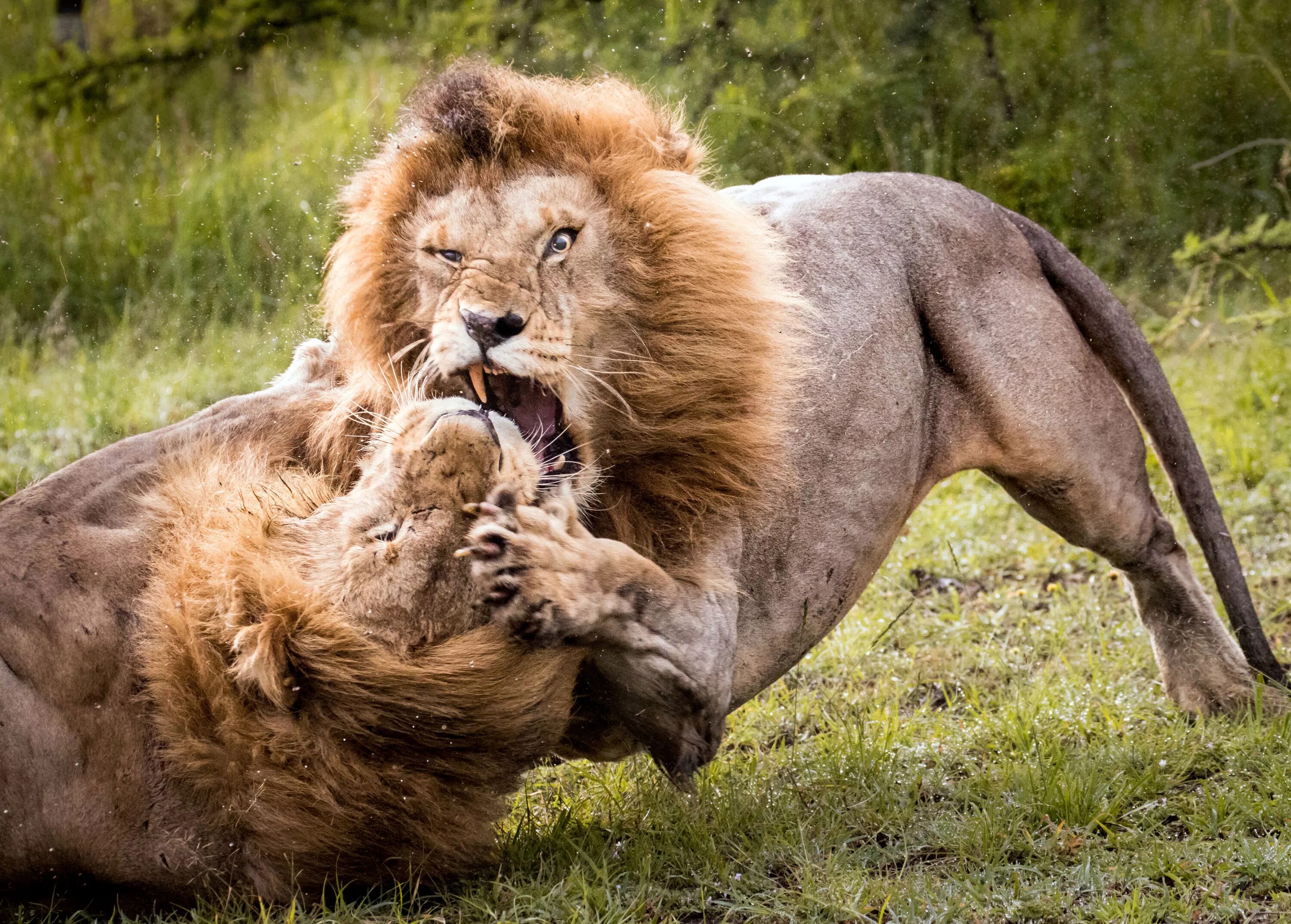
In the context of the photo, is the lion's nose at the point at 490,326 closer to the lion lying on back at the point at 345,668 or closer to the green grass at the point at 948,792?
the lion lying on back at the point at 345,668

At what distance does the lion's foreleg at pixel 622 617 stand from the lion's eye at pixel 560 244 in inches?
15.8

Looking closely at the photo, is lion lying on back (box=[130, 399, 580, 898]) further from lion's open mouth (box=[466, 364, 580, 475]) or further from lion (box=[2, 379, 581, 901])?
lion's open mouth (box=[466, 364, 580, 475])

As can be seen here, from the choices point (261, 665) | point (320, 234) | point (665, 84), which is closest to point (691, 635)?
point (261, 665)

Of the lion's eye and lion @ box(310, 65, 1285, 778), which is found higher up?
the lion's eye

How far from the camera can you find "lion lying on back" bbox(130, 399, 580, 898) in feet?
7.17

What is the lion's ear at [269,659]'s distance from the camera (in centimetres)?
216

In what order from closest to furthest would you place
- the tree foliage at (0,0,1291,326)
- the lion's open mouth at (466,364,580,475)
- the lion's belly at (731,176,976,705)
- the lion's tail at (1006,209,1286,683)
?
the lion's open mouth at (466,364,580,475), the lion's belly at (731,176,976,705), the lion's tail at (1006,209,1286,683), the tree foliage at (0,0,1291,326)

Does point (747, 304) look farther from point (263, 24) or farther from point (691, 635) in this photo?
point (263, 24)

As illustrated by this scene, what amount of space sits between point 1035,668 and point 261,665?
2.39 m

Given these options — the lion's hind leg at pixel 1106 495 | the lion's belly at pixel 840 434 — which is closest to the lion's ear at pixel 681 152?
the lion's belly at pixel 840 434

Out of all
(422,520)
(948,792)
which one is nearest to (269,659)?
(422,520)

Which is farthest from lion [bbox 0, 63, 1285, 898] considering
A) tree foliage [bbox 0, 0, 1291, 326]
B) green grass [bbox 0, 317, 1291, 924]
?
tree foliage [bbox 0, 0, 1291, 326]

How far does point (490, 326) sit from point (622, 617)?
50cm

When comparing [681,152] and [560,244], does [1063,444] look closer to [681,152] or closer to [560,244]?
[681,152]
